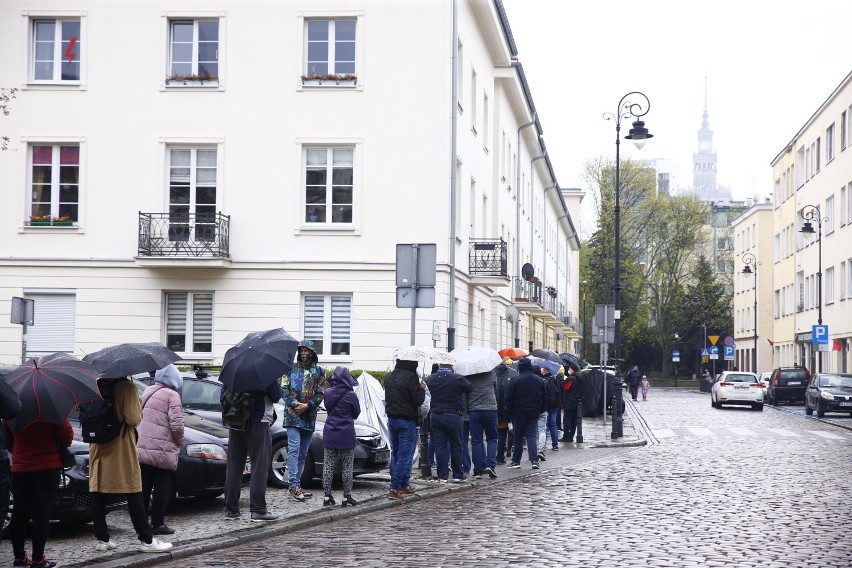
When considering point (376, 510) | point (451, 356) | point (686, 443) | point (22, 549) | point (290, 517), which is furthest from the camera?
point (686, 443)

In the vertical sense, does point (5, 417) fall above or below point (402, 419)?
above

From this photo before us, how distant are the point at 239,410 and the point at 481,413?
610 centimetres

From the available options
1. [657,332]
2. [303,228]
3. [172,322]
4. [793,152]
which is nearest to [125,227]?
[172,322]

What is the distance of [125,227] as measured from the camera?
1128 inches

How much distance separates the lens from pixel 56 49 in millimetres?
28969

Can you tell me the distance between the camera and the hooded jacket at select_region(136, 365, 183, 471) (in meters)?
10.9

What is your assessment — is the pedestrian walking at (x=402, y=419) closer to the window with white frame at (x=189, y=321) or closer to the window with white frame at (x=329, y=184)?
the window with white frame at (x=329, y=184)

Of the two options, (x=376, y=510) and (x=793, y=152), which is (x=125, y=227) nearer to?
(x=376, y=510)

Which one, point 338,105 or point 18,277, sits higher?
point 338,105

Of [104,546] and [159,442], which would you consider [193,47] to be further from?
[104,546]

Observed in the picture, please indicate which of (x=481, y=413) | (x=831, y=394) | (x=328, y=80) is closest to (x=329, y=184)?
(x=328, y=80)

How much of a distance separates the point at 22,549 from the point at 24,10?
2203 cm

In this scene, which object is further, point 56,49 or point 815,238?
point 815,238

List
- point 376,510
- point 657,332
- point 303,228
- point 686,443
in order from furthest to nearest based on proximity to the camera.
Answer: point 657,332 → point 303,228 → point 686,443 → point 376,510
